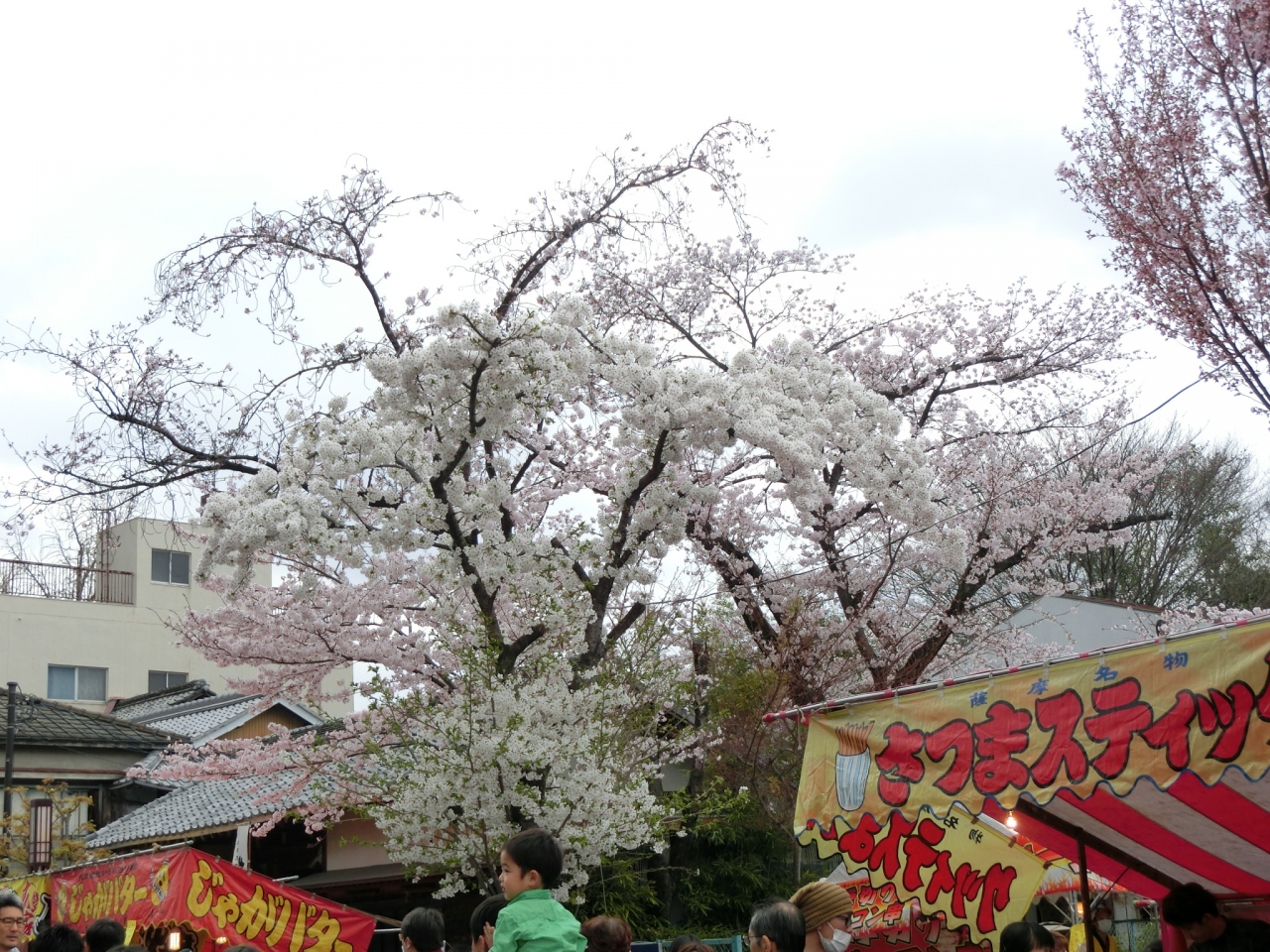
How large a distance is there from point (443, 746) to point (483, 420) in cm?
274

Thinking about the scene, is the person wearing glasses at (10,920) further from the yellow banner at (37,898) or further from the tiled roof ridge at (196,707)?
the tiled roof ridge at (196,707)

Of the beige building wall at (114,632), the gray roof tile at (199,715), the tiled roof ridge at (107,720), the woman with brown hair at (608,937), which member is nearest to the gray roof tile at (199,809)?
the tiled roof ridge at (107,720)

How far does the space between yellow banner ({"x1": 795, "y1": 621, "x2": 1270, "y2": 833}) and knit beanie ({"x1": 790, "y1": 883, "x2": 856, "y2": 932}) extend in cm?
73

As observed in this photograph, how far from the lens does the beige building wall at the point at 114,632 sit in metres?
29.9

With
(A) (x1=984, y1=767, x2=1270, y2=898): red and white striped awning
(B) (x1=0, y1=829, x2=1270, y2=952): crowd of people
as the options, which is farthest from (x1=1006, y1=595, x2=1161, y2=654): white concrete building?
(B) (x1=0, y1=829, x2=1270, y2=952): crowd of people

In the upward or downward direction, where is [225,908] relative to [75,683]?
downward

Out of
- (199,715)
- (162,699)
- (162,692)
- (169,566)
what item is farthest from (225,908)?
(169,566)

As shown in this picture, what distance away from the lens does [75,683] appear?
3102 centimetres

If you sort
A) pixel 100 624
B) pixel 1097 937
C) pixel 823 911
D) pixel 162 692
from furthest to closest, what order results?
pixel 100 624
pixel 162 692
pixel 1097 937
pixel 823 911

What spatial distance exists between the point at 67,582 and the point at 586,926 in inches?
1218

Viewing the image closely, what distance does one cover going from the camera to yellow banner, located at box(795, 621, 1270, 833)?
155 inches

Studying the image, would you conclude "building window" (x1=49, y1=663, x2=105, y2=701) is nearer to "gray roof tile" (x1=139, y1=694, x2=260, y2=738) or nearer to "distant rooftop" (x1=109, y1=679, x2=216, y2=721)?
"distant rooftop" (x1=109, y1=679, x2=216, y2=721)

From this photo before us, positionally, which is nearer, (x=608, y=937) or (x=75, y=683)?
(x=608, y=937)

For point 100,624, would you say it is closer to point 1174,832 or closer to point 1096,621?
point 1096,621
